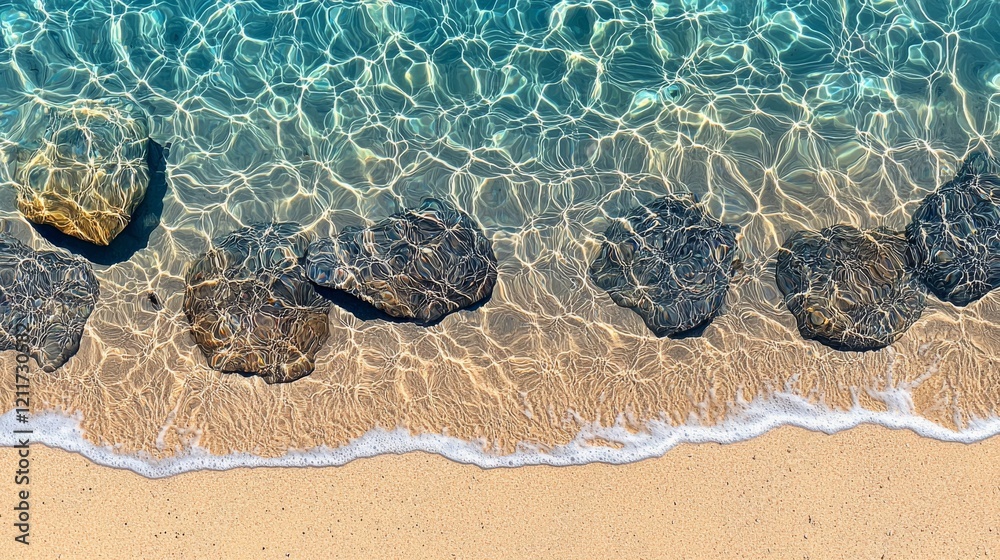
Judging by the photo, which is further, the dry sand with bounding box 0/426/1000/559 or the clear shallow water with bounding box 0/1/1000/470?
the clear shallow water with bounding box 0/1/1000/470

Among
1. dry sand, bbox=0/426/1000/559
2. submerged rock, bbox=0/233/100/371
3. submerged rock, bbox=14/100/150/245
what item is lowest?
dry sand, bbox=0/426/1000/559

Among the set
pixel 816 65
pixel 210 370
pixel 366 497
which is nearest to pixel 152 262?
pixel 210 370

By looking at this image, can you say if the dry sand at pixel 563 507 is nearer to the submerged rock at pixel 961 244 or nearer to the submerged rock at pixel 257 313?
the submerged rock at pixel 257 313

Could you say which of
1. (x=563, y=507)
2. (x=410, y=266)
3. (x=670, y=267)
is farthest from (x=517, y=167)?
(x=563, y=507)

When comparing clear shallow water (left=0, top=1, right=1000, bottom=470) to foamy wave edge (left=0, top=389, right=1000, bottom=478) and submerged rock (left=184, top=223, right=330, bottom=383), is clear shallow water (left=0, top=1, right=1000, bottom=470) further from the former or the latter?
submerged rock (left=184, top=223, right=330, bottom=383)

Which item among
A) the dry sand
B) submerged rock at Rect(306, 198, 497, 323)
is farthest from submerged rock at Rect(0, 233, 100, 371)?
submerged rock at Rect(306, 198, 497, 323)

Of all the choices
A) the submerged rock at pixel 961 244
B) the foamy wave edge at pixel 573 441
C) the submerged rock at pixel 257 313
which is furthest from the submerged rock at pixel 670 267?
the submerged rock at pixel 257 313

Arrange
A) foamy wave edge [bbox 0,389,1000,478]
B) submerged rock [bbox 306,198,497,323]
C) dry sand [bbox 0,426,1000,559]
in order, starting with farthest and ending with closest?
submerged rock [bbox 306,198,497,323] < foamy wave edge [bbox 0,389,1000,478] < dry sand [bbox 0,426,1000,559]
